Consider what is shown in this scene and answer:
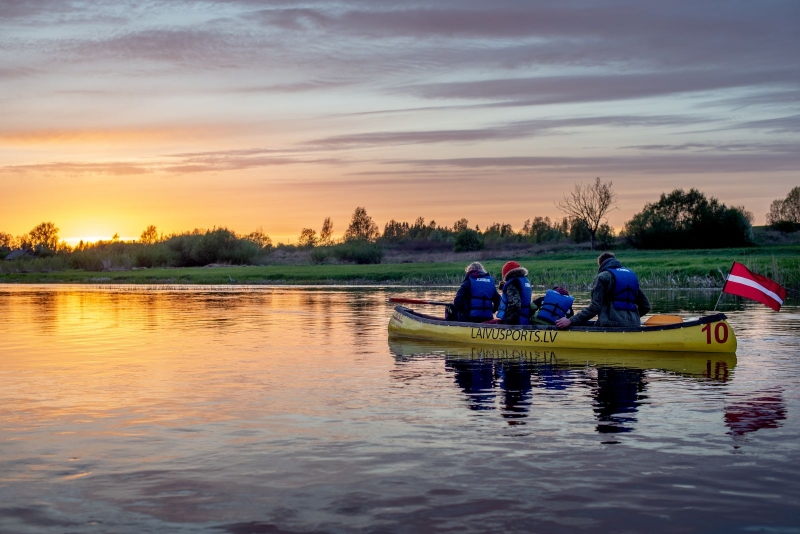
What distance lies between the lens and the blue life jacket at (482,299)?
21484 mm

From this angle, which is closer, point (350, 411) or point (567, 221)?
point (350, 411)

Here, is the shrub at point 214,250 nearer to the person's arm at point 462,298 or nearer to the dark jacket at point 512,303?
the person's arm at point 462,298

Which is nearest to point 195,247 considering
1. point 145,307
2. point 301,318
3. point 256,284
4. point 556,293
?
point 256,284

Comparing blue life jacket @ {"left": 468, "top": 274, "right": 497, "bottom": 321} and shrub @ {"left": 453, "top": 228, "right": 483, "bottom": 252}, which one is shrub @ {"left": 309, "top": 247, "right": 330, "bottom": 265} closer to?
shrub @ {"left": 453, "top": 228, "right": 483, "bottom": 252}

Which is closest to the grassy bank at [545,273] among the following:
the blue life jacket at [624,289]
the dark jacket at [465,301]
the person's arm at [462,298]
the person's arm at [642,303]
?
the dark jacket at [465,301]

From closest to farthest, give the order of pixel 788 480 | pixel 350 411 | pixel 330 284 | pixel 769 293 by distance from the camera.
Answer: pixel 788 480
pixel 350 411
pixel 769 293
pixel 330 284

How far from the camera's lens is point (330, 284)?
64.7 metres

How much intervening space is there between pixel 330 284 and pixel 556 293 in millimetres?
45409

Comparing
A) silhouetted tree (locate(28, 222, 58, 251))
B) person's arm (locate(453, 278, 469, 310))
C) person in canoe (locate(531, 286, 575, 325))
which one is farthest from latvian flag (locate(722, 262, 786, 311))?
silhouetted tree (locate(28, 222, 58, 251))

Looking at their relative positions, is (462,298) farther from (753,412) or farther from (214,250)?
(214,250)

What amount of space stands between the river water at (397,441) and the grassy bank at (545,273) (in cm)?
2744

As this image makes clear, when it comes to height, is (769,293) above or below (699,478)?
above

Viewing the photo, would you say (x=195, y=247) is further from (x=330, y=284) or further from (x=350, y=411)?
(x=350, y=411)

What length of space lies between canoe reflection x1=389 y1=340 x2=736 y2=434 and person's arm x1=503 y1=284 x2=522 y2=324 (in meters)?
0.73
